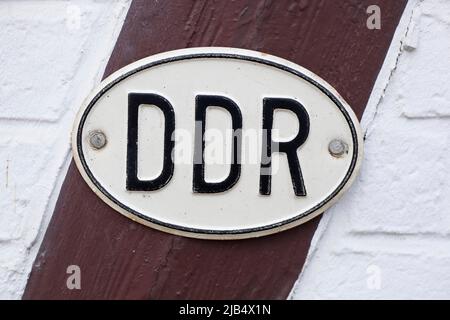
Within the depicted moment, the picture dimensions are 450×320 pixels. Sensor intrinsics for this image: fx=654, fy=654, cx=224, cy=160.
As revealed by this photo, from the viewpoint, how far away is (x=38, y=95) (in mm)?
740

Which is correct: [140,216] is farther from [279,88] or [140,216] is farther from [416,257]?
[416,257]

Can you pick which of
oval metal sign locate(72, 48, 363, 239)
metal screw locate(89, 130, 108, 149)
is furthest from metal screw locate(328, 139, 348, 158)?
metal screw locate(89, 130, 108, 149)

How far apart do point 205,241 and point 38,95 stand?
0.25 m

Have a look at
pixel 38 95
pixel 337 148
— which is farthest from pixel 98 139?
pixel 337 148

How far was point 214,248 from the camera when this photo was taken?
2.45 feet

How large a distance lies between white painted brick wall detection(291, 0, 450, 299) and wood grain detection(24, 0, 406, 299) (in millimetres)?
22

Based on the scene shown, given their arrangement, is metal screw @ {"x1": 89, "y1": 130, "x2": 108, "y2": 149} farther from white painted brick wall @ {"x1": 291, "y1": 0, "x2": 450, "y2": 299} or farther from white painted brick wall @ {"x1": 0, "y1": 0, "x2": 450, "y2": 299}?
white painted brick wall @ {"x1": 291, "y1": 0, "x2": 450, "y2": 299}

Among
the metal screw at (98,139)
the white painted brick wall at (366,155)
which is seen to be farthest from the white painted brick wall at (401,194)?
the metal screw at (98,139)

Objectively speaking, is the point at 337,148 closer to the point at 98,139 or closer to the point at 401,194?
the point at 401,194

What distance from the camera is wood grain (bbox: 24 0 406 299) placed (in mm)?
727

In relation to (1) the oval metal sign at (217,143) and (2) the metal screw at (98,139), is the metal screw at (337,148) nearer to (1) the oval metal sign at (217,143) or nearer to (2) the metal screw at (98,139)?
(1) the oval metal sign at (217,143)
